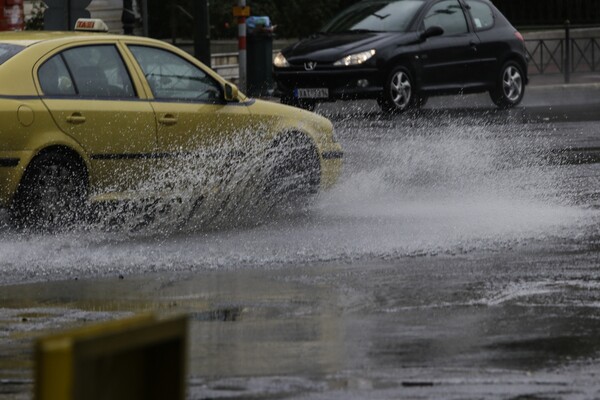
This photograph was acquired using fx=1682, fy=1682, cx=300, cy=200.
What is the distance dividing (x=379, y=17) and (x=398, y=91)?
126 centimetres

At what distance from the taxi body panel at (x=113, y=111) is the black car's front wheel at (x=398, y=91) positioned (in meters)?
10.2

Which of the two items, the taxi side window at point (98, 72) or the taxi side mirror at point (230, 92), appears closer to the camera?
the taxi side window at point (98, 72)

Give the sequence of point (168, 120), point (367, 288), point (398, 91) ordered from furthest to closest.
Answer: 1. point (398, 91)
2. point (168, 120)
3. point (367, 288)

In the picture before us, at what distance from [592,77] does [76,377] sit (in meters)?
30.8

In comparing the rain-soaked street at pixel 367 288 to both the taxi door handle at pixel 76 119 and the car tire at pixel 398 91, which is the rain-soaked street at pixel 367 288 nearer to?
the taxi door handle at pixel 76 119

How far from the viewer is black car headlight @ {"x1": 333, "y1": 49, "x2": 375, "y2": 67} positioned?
22.4 m

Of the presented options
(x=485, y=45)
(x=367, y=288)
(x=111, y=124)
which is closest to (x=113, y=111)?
(x=111, y=124)

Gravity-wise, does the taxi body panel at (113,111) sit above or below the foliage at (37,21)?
above

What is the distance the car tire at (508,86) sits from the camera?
968 inches

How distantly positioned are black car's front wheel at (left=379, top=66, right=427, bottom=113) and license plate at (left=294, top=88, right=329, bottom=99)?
789 millimetres

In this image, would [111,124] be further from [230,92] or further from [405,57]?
[405,57]

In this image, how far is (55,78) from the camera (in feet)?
36.6

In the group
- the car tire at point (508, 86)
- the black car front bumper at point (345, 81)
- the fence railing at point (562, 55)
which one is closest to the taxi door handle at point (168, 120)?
the black car front bumper at point (345, 81)

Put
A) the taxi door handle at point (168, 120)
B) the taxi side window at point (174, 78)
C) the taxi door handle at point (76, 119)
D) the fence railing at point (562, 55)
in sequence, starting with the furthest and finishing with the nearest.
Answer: the fence railing at point (562, 55), the taxi side window at point (174, 78), the taxi door handle at point (168, 120), the taxi door handle at point (76, 119)
